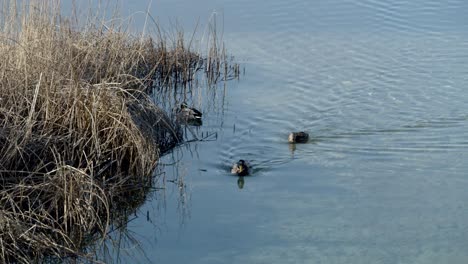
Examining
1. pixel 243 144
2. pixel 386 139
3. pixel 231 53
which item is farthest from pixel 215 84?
pixel 386 139

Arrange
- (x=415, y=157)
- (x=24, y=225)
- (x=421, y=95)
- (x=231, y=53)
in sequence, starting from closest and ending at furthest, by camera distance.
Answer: (x=24, y=225)
(x=415, y=157)
(x=421, y=95)
(x=231, y=53)

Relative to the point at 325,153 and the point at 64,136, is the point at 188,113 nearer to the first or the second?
the point at 325,153

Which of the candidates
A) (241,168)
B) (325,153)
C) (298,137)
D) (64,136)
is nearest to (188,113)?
(298,137)

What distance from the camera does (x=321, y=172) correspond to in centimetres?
866

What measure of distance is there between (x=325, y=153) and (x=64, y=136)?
2714mm

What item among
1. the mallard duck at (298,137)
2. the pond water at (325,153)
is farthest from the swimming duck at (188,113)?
the mallard duck at (298,137)

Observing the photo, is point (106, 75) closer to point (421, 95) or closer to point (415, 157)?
point (415, 157)

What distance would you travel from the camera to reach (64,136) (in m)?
7.87

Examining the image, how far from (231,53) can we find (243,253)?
556cm

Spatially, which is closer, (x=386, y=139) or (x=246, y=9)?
(x=386, y=139)

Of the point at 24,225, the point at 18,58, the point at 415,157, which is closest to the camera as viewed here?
the point at 24,225

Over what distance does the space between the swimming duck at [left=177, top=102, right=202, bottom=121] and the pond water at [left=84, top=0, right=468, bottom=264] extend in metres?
0.20

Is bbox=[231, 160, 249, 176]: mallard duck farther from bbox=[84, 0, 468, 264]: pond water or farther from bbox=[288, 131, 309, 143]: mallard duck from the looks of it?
bbox=[288, 131, 309, 143]: mallard duck

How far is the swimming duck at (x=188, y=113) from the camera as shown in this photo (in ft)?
31.6
